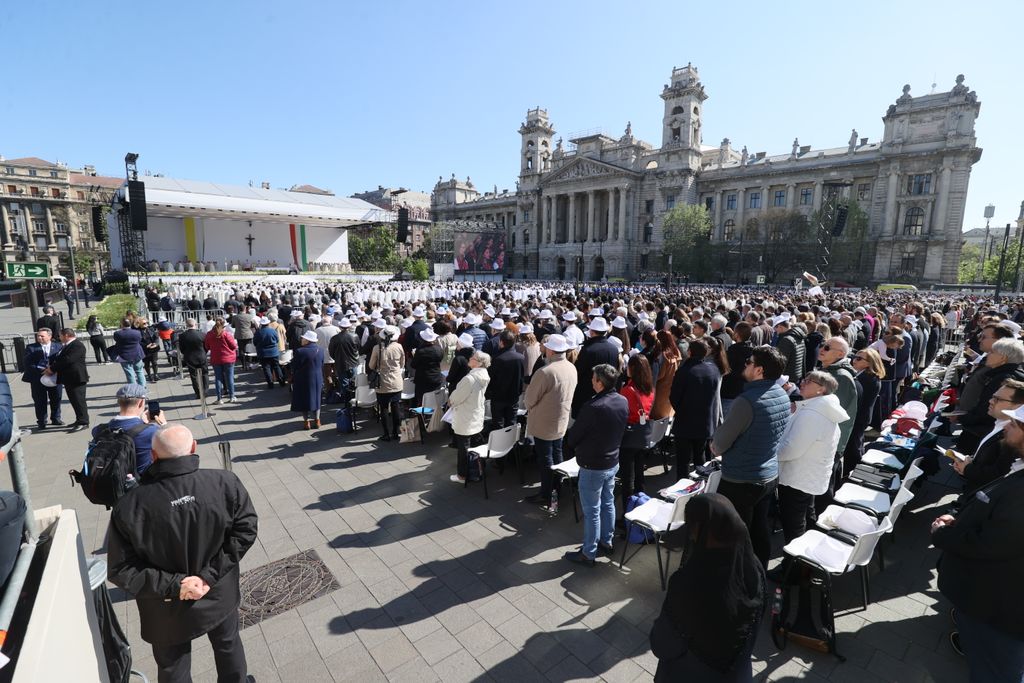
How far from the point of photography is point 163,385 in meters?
11.9

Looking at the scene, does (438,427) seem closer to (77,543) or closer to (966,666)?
(77,543)

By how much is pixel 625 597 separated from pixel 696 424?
2.15 m

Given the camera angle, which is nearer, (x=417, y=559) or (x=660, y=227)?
(x=417, y=559)

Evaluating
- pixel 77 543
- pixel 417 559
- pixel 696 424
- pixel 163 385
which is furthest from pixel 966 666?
pixel 163 385

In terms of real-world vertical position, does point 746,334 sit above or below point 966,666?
above

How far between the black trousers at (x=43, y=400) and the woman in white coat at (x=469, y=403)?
25.1 ft

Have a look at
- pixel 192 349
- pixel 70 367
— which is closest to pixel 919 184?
pixel 192 349

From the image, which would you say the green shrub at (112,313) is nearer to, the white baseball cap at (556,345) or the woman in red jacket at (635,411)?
the white baseball cap at (556,345)

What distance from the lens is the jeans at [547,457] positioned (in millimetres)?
5430

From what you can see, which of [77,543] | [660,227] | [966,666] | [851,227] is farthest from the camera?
[660,227]

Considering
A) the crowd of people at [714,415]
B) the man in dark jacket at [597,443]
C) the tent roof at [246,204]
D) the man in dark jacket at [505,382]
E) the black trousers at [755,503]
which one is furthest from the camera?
the tent roof at [246,204]

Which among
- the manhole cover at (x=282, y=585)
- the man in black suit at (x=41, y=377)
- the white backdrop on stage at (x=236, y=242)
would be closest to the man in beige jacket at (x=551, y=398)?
the manhole cover at (x=282, y=585)

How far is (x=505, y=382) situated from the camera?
6.40 m

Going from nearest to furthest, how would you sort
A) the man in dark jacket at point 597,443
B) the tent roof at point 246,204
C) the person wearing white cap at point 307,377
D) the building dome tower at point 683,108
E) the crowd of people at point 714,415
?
the crowd of people at point 714,415, the man in dark jacket at point 597,443, the person wearing white cap at point 307,377, the tent roof at point 246,204, the building dome tower at point 683,108
